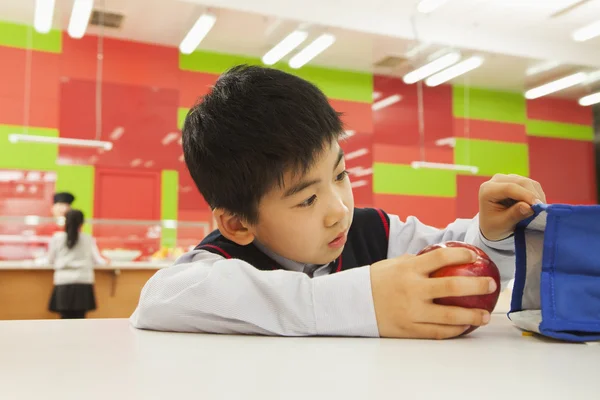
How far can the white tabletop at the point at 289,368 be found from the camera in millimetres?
334

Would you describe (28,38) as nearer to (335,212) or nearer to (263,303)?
(335,212)

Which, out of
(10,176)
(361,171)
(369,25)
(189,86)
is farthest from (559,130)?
(10,176)

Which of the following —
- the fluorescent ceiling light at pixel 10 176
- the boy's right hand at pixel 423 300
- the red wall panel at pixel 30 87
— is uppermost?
the red wall panel at pixel 30 87

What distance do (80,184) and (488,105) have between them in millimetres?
5594

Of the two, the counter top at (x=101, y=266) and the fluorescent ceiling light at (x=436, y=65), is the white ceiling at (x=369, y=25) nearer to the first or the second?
the fluorescent ceiling light at (x=436, y=65)

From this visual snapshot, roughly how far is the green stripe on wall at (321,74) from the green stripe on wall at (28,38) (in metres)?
1.34

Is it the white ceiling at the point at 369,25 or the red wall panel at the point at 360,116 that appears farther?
the red wall panel at the point at 360,116

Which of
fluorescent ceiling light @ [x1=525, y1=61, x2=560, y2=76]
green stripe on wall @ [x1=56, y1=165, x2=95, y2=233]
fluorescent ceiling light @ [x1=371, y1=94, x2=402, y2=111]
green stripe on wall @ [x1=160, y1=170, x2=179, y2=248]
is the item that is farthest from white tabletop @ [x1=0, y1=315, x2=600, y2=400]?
fluorescent ceiling light @ [x1=525, y1=61, x2=560, y2=76]

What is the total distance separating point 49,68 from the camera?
19.5ft

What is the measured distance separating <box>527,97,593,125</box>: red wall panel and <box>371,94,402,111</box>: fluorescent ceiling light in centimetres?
218

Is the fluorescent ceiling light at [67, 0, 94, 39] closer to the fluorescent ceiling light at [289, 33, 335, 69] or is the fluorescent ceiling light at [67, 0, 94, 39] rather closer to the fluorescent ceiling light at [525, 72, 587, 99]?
the fluorescent ceiling light at [289, 33, 335, 69]

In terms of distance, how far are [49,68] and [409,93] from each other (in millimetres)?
4482

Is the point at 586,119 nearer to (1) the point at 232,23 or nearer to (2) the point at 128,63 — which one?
(1) the point at 232,23

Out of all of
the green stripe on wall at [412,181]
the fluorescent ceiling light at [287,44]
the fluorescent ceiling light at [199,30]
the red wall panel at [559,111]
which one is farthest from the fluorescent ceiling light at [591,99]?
the fluorescent ceiling light at [199,30]
